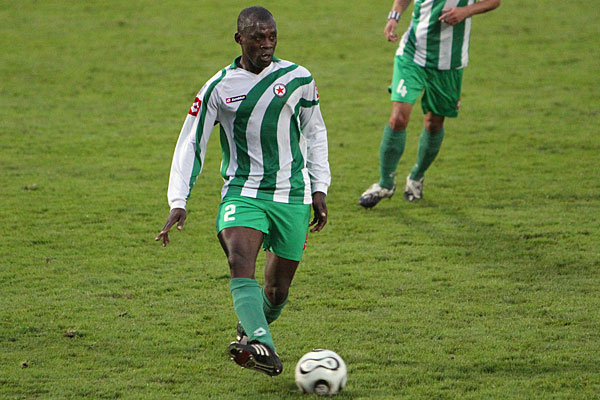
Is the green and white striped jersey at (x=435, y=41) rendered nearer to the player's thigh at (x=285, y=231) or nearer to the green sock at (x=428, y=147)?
the green sock at (x=428, y=147)

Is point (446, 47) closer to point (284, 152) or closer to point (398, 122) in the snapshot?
point (398, 122)

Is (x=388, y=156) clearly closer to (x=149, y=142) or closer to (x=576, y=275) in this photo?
(x=576, y=275)

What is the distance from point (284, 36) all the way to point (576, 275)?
10395 mm

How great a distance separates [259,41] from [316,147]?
68 centimetres

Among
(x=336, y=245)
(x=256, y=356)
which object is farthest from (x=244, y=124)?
(x=336, y=245)

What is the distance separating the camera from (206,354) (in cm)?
458

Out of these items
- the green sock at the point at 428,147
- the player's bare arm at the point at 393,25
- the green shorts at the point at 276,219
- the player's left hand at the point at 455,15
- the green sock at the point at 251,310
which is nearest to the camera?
the green sock at the point at 251,310

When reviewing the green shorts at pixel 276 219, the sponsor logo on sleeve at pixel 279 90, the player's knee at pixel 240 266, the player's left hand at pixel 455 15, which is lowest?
the player's knee at pixel 240 266

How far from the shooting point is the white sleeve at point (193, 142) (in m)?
4.18

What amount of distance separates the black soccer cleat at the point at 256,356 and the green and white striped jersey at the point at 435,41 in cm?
434

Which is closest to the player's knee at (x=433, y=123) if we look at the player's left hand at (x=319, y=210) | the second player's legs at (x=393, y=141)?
the second player's legs at (x=393, y=141)

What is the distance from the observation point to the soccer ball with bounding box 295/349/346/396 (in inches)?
156

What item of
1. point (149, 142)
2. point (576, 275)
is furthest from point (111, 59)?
point (576, 275)

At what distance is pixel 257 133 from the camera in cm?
429
